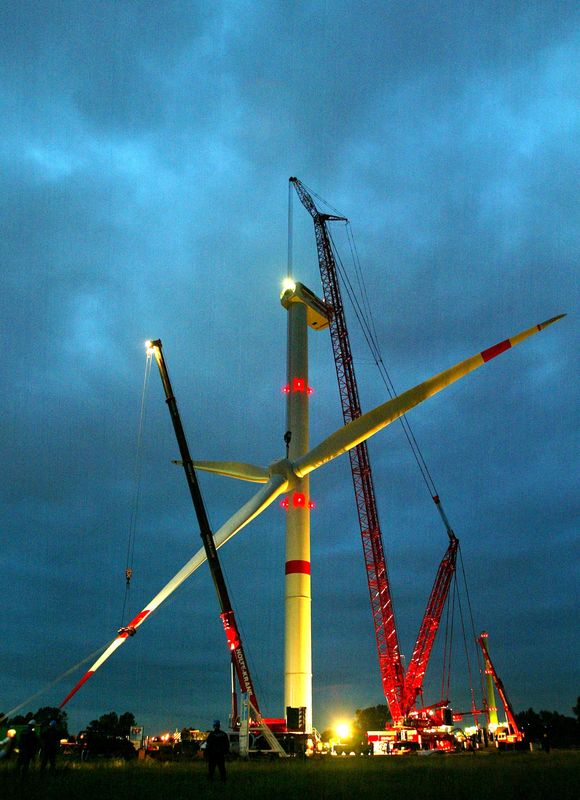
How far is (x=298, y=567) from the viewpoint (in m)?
54.2

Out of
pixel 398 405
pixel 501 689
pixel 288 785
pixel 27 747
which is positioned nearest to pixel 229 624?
pixel 398 405

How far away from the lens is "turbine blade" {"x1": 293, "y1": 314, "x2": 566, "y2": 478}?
42469mm

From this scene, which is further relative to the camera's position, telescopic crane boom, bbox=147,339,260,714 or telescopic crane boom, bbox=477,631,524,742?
telescopic crane boom, bbox=477,631,524,742

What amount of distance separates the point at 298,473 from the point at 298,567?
24.1ft

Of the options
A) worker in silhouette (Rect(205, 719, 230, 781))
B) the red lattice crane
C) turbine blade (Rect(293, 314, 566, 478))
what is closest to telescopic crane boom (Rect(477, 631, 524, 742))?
the red lattice crane

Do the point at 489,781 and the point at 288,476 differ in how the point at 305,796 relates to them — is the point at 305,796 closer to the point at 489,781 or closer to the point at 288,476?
the point at 489,781

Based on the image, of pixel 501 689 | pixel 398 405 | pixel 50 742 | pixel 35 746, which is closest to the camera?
pixel 35 746

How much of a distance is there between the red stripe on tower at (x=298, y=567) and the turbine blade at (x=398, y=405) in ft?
28.9

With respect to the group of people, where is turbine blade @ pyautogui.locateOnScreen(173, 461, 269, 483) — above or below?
above

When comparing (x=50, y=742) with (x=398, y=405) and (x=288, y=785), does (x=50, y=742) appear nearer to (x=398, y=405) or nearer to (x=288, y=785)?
(x=288, y=785)

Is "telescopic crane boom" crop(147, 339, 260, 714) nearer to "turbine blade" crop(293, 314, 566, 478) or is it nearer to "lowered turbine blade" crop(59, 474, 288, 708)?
"lowered turbine blade" crop(59, 474, 288, 708)

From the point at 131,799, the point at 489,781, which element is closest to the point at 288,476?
the point at 489,781

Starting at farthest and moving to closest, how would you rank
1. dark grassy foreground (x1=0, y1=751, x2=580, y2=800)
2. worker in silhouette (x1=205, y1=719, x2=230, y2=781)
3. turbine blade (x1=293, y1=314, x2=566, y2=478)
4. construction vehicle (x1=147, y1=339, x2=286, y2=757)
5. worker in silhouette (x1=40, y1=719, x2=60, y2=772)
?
1. turbine blade (x1=293, y1=314, x2=566, y2=478)
2. construction vehicle (x1=147, y1=339, x2=286, y2=757)
3. worker in silhouette (x1=40, y1=719, x2=60, y2=772)
4. worker in silhouette (x1=205, y1=719, x2=230, y2=781)
5. dark grassy foreground (x1=0, y1=751, x2=580, y2=800)

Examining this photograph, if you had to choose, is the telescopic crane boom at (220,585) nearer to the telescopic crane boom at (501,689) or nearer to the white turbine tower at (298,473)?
the white turbine tower at (298,473)
